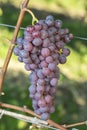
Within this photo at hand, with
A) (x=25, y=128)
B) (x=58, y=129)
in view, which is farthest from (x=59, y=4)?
(x=58, y=129)

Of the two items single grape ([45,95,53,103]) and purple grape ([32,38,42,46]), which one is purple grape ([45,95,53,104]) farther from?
purple grape ([32,38,42,46])

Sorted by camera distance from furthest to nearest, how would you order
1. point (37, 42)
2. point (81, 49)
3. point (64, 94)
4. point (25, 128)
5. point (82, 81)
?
1. point (81, 49)
2. point (82, 81)
3. point (64, 94)
4. point (25, 128)
5. point (37, 42)

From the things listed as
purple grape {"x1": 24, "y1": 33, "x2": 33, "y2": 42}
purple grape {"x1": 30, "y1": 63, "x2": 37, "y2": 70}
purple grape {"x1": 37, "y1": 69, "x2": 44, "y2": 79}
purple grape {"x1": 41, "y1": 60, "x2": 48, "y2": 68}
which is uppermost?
purple grape {"x1": 24, "y1": 33, "x2": 33, "y2": 42}

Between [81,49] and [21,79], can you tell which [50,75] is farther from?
[81,49]

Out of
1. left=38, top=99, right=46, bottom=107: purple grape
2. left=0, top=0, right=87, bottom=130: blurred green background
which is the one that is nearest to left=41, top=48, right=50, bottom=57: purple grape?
left=38, top=99, right=46, bottom=107: purple grape

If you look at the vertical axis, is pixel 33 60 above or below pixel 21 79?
above

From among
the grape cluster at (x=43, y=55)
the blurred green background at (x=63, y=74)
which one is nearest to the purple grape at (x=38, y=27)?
the grape cluster at (x=43, y=55)

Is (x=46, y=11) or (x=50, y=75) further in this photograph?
(x=46, y=11)
